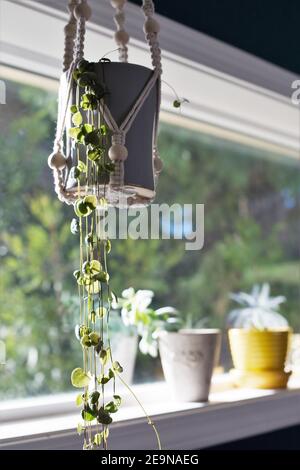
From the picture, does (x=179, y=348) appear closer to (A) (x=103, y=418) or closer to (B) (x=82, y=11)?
(A) (x=103, y=418)

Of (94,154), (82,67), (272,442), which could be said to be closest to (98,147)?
(94,154)

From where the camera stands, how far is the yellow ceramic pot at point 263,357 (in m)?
1.78

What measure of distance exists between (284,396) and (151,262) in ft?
1.77

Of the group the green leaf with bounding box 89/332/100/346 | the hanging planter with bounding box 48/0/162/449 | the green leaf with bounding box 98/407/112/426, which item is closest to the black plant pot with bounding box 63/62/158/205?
the hanging planter with bounding box 48/0/162/449

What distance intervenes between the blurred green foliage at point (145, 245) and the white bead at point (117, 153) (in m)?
0.56

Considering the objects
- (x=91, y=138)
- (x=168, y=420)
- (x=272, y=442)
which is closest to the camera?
(x=91, y=138)

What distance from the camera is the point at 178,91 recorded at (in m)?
1.76

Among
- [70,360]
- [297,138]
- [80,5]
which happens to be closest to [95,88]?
[80,5]

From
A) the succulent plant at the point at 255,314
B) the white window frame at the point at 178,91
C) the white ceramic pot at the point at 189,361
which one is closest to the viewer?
the white window frame at the point at 178,91

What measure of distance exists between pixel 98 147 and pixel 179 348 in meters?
0.66

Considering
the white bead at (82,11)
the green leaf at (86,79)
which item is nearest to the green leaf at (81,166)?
the green leaf at (86,79)

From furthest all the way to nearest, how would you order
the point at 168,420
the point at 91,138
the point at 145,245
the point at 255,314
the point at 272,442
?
the point at 255,314 → the point at 145,245 → the point at 272,442 → the point at 168,420 → the point at 91,138

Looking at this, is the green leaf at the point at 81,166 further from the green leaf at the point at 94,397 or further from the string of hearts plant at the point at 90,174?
the green leaf at the point at 94,397

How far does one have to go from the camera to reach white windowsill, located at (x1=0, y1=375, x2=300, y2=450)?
124cm
